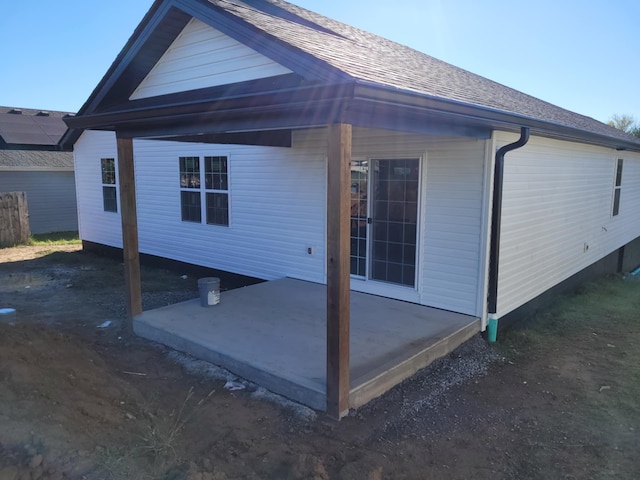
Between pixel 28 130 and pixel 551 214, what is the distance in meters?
17.8

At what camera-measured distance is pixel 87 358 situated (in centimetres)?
452

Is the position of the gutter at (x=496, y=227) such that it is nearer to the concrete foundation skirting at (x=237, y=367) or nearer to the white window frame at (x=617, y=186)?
the concrete foundation skirting at (x=237, y=367)

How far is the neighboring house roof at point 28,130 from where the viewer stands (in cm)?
1631

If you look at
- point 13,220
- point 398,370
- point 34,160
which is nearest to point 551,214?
point 398,370

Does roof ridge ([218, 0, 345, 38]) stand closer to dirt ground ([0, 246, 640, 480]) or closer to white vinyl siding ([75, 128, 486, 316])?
white vinyl siding ([75, 128, 486, 316])

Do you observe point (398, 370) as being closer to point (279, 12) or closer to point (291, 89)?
point (291, 89)

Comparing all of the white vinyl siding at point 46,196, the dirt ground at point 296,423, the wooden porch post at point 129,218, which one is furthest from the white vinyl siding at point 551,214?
the white vinyl siding at point 46,196

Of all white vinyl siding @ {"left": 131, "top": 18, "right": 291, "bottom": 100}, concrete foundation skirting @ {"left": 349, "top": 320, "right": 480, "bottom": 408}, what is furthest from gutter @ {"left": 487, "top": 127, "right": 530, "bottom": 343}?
white vinyl siding @ {"left": 131, "top": 18, "right": 291, "bottom": 100}

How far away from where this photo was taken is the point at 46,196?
1661cm

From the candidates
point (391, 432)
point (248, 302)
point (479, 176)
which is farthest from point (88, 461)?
point (479, 176)

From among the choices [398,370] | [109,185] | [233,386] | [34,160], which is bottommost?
[233,386]

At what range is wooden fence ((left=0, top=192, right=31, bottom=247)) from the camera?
44.7 ft

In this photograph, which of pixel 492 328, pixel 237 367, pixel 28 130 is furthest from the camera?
pixel 28 130

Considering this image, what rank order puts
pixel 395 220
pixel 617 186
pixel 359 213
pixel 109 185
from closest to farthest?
pixel 395 220
pixel 359 213
pixel 617 186
pixel 109 185
